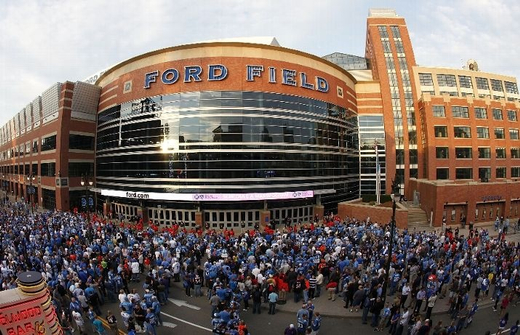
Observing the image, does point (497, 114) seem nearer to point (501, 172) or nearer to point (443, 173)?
point (501, 172)

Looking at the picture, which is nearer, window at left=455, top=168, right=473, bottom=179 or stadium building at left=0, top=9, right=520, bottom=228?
stadium building at left=0, top=9, right=520, bottom=228

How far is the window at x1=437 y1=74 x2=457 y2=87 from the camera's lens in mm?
55781

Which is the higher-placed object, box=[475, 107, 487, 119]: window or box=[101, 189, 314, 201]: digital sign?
box=[475, 107, 487, 119]: window

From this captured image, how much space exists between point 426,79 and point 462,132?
1262 cm

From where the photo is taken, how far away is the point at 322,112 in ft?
145

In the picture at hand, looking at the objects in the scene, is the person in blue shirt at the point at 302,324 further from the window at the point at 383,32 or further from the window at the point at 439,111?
the window at the point at 383,32

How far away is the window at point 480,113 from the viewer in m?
49.7

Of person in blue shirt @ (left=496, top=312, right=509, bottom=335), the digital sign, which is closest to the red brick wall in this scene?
the digital sign

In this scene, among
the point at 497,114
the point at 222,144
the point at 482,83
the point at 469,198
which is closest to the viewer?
the point at 222,144

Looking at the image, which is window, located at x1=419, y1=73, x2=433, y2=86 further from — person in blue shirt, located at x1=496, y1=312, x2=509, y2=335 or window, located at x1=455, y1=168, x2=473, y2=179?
person in blue shirt, located at x1=496, y1=312, x2=509, y2=335

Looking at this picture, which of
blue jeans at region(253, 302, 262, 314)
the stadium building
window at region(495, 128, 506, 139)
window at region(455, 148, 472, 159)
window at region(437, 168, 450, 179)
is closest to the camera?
blue jeans at region(253, 302, 262, 314)

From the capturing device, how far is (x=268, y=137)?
39.4 meters

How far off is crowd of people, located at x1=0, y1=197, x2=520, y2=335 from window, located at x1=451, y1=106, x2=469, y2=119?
30.7 meters

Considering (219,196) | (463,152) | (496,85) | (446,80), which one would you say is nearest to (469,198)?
(463,152)
